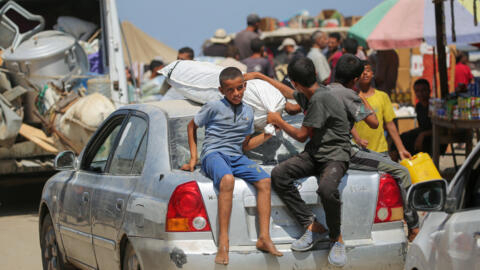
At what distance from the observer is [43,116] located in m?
11.7

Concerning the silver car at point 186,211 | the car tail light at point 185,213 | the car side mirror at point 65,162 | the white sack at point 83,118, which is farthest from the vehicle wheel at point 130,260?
the white sack at point 83,118

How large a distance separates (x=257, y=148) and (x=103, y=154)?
1514mm

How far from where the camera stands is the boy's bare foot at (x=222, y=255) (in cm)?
489

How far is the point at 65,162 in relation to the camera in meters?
6.64

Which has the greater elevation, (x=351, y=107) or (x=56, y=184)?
(x=351, y=107)

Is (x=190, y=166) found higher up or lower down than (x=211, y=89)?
lower down

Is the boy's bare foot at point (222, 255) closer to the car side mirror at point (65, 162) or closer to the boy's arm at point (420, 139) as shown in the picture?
the car side mirror at point (65, 162)

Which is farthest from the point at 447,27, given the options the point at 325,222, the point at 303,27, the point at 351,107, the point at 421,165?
the point at 303,27

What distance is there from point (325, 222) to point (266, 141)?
0.96m

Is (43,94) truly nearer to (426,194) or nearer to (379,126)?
(379,126)

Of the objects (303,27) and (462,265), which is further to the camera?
(303,27)

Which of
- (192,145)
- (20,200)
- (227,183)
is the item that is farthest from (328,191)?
(20,200)

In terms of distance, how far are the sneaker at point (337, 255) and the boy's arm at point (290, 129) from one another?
783 millimetres

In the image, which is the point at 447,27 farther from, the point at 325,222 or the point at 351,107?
the point at 325,222
